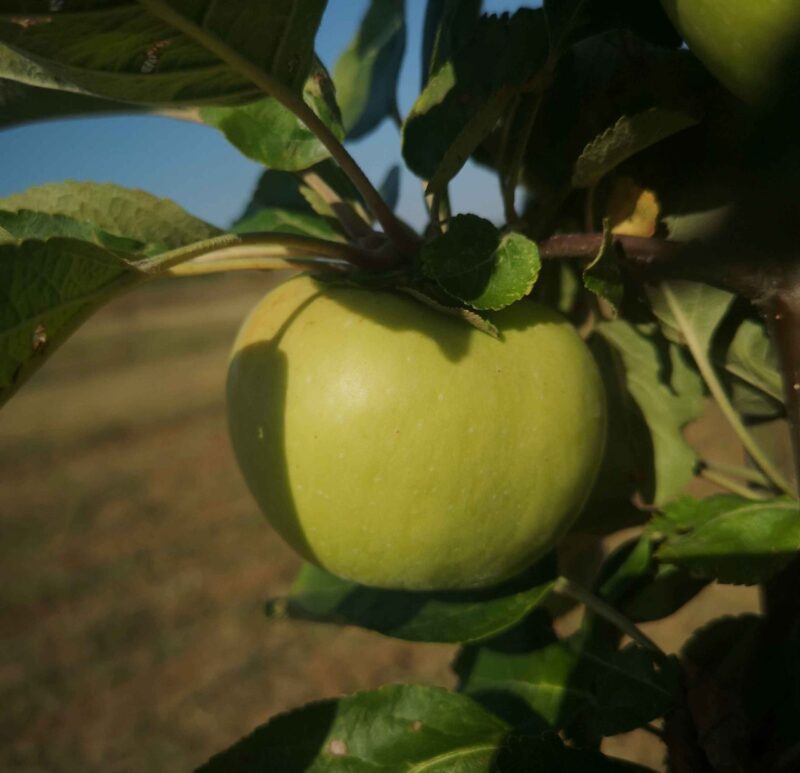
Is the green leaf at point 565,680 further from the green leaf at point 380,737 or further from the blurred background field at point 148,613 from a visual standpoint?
the blurred background field at point 148,613

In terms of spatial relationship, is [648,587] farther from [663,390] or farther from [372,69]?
[372,69]

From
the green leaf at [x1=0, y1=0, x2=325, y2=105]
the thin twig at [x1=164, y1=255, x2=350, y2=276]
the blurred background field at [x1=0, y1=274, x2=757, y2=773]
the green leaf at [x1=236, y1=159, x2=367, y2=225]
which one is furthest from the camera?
the blurred background field at [x1=0, y1=274, x2=757, y2=773]

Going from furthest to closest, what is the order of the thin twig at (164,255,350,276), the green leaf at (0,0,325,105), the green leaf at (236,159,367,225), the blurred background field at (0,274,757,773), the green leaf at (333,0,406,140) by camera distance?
1. the blurred background field at (0,274,757,773)
2. the green leaf at (333,0,406,140)
3. the green leaf at (236,159,367,225)
4. the thin twig at (164,255,350,276)
5. the green leaf at (0,0,325,105)

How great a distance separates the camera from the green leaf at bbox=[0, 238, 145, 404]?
1.08ft

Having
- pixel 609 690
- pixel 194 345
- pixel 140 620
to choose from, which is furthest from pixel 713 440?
pixel 194 345

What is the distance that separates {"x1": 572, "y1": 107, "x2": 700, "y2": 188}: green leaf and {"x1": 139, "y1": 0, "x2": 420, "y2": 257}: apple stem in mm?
98

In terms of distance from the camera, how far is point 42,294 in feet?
1.12

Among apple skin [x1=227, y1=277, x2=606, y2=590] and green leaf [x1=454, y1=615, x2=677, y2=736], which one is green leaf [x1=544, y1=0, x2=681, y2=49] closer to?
apple skin [x1=227, y1=277, x2=606, y2=590]

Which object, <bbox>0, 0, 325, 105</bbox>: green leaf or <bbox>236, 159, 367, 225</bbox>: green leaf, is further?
<bbox>236, 159, 367, 225</bbox>: green leaf

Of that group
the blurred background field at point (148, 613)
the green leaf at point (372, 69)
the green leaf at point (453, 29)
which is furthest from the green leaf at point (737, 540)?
the blurred background field at point (148, 613)

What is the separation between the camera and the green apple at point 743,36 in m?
0.33

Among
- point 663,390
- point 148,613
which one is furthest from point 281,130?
point 148,613

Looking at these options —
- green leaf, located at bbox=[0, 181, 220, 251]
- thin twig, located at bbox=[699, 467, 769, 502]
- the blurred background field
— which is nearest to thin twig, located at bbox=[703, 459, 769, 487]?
thin twig, located at bbox=[699, 467, 769, 502]

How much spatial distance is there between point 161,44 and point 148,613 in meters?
3.58
